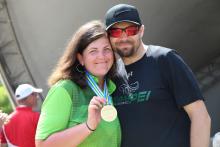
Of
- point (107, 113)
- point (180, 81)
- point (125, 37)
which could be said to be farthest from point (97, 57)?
point (180, 81)

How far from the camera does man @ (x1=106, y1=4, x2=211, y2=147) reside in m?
2.71

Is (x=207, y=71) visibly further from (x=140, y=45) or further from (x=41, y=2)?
(x=140, y=45)

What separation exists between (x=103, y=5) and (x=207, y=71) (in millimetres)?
3027

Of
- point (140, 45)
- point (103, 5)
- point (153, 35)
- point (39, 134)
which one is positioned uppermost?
point (140, 45)

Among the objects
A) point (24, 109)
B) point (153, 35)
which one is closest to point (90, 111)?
point (24, 109)

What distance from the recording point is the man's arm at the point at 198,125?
8.87ft

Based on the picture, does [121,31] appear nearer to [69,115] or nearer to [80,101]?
[80,101]

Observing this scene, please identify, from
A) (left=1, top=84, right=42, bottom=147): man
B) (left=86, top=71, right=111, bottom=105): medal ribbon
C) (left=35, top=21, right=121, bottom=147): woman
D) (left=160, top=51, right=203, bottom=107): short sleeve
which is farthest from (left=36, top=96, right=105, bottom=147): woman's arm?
(left=1, top=84, right=42, bottom=147): man

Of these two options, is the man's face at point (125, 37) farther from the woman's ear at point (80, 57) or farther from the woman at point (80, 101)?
the woman's ear at point (80, 57)

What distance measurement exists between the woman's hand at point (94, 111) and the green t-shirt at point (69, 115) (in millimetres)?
115

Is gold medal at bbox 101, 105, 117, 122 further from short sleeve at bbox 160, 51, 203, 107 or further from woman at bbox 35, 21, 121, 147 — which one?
short sleeve at bbox 160, 51, 203, 107

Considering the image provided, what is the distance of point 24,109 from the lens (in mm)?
5211

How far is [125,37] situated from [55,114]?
0.59 meters

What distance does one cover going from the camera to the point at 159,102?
9.05 ft
